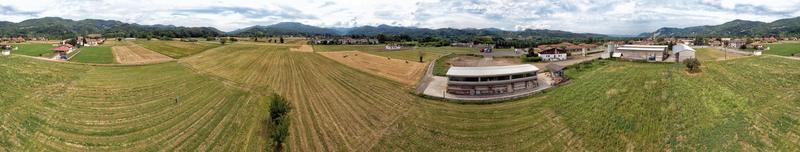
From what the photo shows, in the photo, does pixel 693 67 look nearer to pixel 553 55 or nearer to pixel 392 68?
pixel 553 55

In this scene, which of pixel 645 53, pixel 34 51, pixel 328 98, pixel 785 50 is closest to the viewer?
pixel 328 98

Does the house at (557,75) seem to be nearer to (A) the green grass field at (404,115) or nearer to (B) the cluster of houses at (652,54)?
(A) the green grass field at (404,115)

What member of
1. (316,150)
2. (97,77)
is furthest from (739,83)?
(97,77)

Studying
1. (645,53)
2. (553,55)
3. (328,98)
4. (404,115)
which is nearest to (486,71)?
(404,115)

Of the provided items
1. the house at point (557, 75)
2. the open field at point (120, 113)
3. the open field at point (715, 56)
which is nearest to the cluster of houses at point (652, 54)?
the open field at point (715, 56)

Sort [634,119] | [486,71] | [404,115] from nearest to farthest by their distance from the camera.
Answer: [634,119] → [404,115] → [486,71]

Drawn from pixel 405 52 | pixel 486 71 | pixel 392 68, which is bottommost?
pixel 392 68
